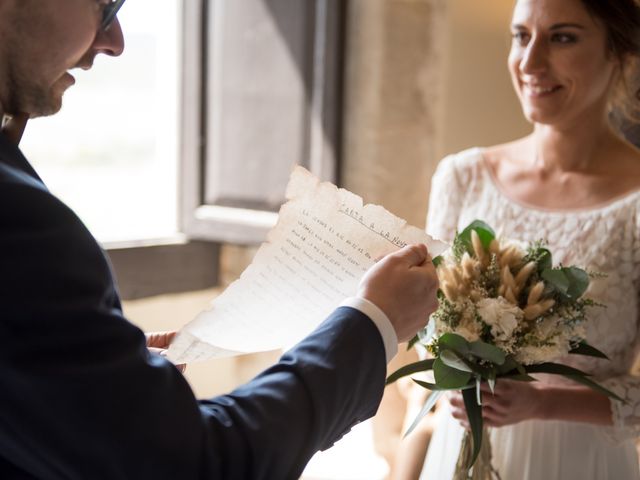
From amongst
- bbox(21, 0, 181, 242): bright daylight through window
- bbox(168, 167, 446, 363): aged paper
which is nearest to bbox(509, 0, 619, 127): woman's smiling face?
bbox(168, 167, 446, 363): aged paper

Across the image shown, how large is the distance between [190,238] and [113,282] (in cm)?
251

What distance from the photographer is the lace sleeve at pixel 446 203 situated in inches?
80.0

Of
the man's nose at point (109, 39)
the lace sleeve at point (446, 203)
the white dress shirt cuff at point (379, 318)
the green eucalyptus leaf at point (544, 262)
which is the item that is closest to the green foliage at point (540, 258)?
the green eucalyptus leaf at point (544, 262)

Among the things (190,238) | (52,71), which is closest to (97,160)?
(190,238)

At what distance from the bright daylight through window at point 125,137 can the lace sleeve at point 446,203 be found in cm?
169

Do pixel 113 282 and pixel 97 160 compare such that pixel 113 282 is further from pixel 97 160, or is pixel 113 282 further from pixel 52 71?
pixel 97 160

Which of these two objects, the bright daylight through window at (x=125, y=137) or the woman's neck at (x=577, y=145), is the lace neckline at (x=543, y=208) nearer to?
the woman's neck at (x=577, y=145)

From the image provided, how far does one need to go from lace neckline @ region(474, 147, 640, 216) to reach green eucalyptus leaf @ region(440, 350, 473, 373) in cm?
58

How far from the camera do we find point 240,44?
129 inches

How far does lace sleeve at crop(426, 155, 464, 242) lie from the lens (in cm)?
203

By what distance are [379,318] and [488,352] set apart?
46cm

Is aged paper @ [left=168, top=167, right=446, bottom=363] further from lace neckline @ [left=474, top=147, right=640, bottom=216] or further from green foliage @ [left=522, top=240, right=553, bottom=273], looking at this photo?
lace neckline @ [left=474, top=147, right=640, bottom=216]

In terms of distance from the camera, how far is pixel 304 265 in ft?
4.10

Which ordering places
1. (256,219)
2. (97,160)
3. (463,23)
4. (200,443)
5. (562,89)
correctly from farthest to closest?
(97,160) < (256,219) < (463,23) < (562,89) < (200,443)
